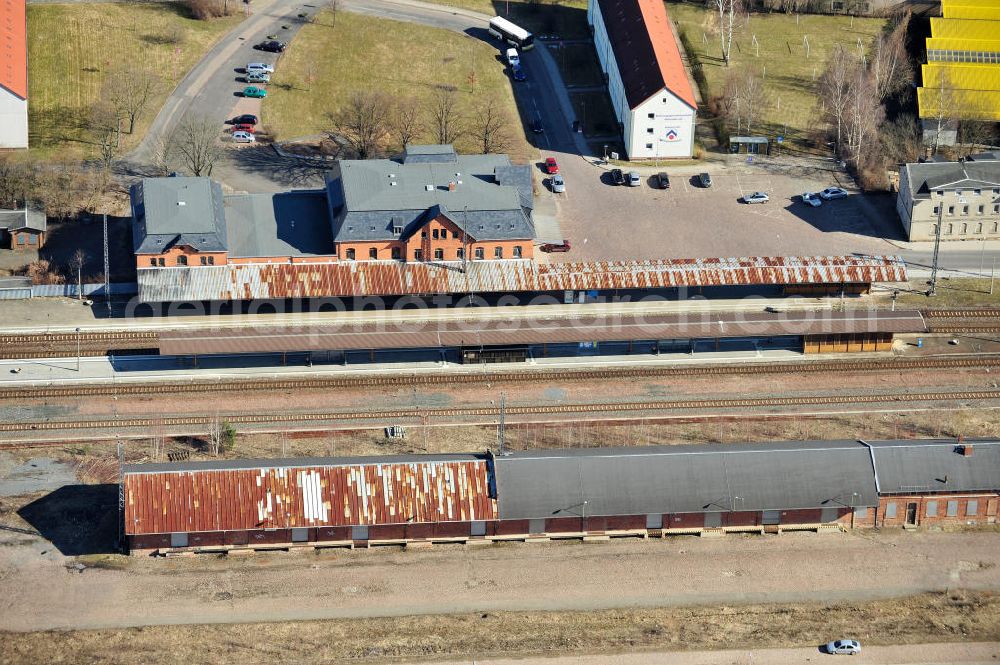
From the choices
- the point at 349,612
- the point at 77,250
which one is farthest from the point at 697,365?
the point at 77,250

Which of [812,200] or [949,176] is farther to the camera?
[812,200]

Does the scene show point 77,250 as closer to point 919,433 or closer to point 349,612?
point 349,612

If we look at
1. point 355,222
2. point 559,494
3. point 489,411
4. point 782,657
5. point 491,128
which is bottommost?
point 782,657

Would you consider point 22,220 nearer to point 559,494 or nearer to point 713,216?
point 559,494

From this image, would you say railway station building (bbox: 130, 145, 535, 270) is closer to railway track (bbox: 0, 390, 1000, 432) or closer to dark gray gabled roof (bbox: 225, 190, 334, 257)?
dark gray gabled roof (bbox: 225, 190, 334, 257)

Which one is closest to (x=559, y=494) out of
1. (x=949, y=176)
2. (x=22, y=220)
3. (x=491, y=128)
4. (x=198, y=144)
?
(x=949, y=176)
